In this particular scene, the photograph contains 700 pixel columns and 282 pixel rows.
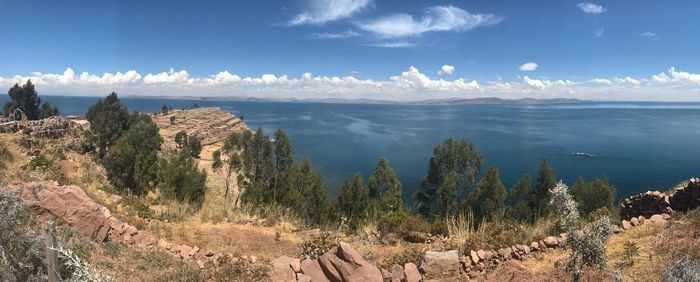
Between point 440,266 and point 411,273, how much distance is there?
0.82 metres

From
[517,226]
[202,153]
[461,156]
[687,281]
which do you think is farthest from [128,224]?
[202,153]

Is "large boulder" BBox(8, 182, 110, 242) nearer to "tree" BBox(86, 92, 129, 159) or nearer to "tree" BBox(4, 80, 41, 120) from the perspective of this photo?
"tree" BBox(86, 92, 129, 159)

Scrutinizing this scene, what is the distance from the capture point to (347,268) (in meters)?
7.54

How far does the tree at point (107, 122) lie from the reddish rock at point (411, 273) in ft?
141

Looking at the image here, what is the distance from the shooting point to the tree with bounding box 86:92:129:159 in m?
45.3

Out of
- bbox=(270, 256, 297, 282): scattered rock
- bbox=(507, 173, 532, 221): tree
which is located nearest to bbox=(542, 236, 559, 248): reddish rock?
bbox=(270, 256, 297, 282): scattered rock

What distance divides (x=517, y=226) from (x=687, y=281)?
19.0 feet

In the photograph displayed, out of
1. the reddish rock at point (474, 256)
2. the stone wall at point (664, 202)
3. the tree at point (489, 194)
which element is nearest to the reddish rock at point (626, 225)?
the stone wall at point (664, 202)

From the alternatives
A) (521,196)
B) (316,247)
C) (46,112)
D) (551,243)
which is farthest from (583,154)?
(46,112)

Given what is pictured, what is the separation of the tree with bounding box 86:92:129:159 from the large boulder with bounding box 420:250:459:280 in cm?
4300

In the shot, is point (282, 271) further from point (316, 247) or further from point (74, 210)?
point (74, 210)

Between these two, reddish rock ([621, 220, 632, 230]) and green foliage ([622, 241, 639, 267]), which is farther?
reddish rock ([621, 220, 632, 230])

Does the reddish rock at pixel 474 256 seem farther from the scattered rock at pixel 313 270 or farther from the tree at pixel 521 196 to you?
the tree at pixel 521 196

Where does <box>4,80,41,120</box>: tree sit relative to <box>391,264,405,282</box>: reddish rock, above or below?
above
